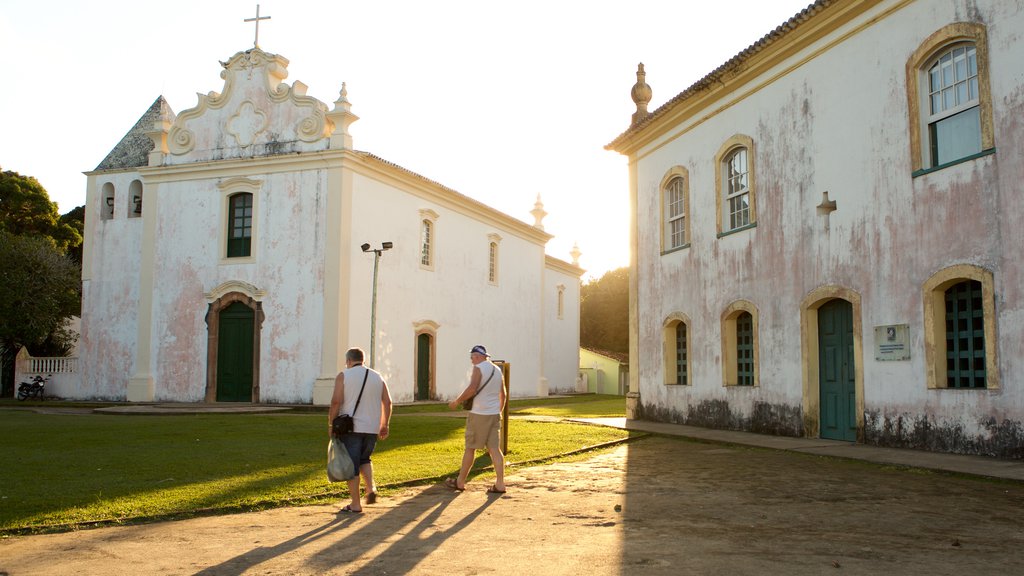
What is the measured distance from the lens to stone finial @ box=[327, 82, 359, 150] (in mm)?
23641

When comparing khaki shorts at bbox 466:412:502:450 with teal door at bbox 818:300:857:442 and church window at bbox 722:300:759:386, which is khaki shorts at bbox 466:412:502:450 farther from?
church window at bbox 722:300:759:386

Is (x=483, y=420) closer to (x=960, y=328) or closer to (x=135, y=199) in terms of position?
(x=960, y=328)

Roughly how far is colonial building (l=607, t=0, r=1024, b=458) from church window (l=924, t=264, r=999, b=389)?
2 centimetres

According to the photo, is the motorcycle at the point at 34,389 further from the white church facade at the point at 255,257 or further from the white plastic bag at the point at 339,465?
the white plastic bag at the point at 339,465

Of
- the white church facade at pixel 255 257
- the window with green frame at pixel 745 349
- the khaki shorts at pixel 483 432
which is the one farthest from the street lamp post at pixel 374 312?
the khaki shorts at pixel 483 432

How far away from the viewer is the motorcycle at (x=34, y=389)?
26359 millimetres

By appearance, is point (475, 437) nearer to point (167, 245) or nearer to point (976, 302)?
point (976, 302)

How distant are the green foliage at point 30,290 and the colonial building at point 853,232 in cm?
2229

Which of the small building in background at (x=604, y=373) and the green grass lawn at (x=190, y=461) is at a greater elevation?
the small building in background at (x=604, y=373)

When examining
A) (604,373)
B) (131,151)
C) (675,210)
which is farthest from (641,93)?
(604,373)

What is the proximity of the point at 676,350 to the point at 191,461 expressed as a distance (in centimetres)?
1072

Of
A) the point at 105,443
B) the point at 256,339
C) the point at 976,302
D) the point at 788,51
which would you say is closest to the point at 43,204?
the point at 256,339

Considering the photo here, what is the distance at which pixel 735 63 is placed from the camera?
49.4 feet

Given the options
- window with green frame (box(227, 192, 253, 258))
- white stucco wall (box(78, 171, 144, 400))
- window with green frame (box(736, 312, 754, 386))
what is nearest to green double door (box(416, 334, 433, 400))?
window with green frame (box(227, 192, 253, 258))
